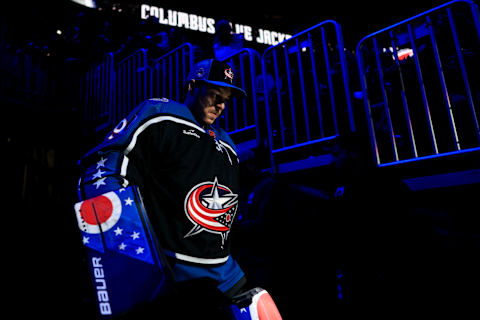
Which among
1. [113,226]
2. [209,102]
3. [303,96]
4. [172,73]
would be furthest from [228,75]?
[172,73]

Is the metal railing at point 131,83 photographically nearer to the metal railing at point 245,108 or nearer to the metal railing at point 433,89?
the metal railing at point 245,108

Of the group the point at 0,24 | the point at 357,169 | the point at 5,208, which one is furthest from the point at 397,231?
the point at 0,24

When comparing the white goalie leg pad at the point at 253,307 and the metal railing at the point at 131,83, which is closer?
the white goalie leg pad at the point at 253,307

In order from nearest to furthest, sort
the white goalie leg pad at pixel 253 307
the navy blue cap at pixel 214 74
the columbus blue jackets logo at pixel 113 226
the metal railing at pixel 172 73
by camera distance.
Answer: the columbus blue jackets logo at pixel 113 226, the white goalie leg pad at pixel 253 307, the navy blue cap at pixel 214 74, the metal railing at pixel 172 73

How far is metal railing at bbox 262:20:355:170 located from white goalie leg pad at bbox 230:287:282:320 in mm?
2474

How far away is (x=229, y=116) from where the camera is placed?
4.59 m

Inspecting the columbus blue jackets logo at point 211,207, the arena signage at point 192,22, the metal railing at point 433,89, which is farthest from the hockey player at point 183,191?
the arena signage at point 192,22

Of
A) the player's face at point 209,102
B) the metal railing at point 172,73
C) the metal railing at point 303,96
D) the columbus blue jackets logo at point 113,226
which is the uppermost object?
the metal railing at point 172,73

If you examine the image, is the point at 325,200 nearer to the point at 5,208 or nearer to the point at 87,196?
the point at 87,196

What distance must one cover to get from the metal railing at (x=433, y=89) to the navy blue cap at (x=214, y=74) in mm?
2039

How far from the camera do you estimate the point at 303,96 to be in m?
3.83

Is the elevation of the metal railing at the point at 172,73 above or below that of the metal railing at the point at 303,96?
above

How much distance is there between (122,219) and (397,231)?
2.58 metres

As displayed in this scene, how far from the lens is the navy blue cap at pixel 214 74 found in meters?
1.79
